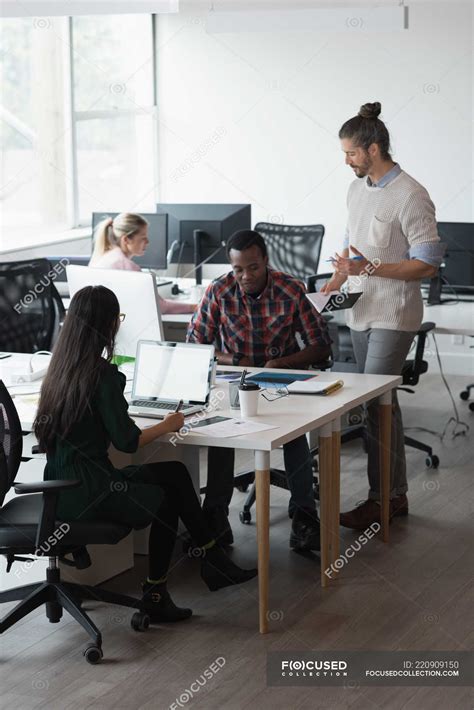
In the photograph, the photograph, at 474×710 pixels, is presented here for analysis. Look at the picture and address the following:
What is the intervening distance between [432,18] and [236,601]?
16.8ft

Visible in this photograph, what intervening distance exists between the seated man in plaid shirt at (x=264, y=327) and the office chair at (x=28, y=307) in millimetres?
1048

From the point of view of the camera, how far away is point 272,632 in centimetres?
320

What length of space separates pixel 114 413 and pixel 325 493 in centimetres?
95

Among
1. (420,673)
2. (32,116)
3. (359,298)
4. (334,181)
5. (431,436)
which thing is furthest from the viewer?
(334,181)

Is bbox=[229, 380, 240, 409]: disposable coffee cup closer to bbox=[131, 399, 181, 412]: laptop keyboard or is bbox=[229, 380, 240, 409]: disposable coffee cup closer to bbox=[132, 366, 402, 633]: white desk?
bbox=[132, 366, 402, 633]: white desk

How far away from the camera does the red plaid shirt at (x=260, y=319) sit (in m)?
4.15

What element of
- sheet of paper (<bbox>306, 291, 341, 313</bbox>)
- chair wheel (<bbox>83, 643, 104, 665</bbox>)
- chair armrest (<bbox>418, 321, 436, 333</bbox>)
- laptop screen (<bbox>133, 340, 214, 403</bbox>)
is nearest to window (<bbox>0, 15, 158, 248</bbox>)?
chair armrest (<bbox>418, 321, 436, 333</bbox>)

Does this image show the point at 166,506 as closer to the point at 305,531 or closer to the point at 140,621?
the point at 140,621

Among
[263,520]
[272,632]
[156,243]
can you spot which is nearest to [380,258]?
[263,520]

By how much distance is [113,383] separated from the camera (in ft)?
10.0

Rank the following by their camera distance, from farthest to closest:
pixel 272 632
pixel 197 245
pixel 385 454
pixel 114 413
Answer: pixel 197 245
pixel 385 454
pixel 272 632
pixel 114 413

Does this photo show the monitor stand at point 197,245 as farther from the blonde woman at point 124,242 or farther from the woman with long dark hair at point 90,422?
the woman with long dark hair at point 90,422

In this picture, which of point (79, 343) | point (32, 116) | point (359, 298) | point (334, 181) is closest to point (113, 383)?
point (79, 343)

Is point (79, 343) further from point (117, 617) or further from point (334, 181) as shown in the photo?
point (334, 181)
